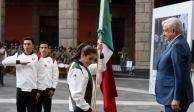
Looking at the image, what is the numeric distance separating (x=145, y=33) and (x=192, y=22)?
1442 centimetres

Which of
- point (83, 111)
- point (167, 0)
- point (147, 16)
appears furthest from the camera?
point (167, 0)

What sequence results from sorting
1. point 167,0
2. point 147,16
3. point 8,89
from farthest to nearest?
point 167,0 < point 147,16 < point 8,89

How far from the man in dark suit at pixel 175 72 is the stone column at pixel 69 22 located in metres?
20.1

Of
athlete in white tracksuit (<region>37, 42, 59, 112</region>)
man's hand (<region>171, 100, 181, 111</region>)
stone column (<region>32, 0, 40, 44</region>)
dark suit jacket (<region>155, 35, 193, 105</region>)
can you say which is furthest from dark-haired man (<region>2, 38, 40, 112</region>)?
stone column (<region>32, 0, 40, 44</region>)

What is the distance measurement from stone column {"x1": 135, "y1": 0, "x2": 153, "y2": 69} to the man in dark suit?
1899 centimetres

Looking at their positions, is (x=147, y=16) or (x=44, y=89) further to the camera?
(x=147, y=16)

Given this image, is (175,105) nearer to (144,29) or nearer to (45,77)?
(45,77)

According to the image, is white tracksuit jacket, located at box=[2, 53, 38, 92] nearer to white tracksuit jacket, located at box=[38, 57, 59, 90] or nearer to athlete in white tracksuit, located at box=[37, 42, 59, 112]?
white tracksuit jacket, located at box=[38, 57, 59, 90]

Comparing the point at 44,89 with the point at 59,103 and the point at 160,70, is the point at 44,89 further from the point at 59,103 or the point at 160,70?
the point at 59,103

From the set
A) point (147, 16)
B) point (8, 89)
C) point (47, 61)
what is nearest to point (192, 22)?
point (47, 61)

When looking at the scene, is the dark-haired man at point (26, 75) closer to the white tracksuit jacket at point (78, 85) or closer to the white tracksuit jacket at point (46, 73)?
the white tracksuit jacket at point (46, 73)

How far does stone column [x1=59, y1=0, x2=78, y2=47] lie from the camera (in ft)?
85.8

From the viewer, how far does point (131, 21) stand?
3122 centimetres

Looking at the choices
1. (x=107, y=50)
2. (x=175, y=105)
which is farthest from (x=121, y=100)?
(x=175, y=105)
